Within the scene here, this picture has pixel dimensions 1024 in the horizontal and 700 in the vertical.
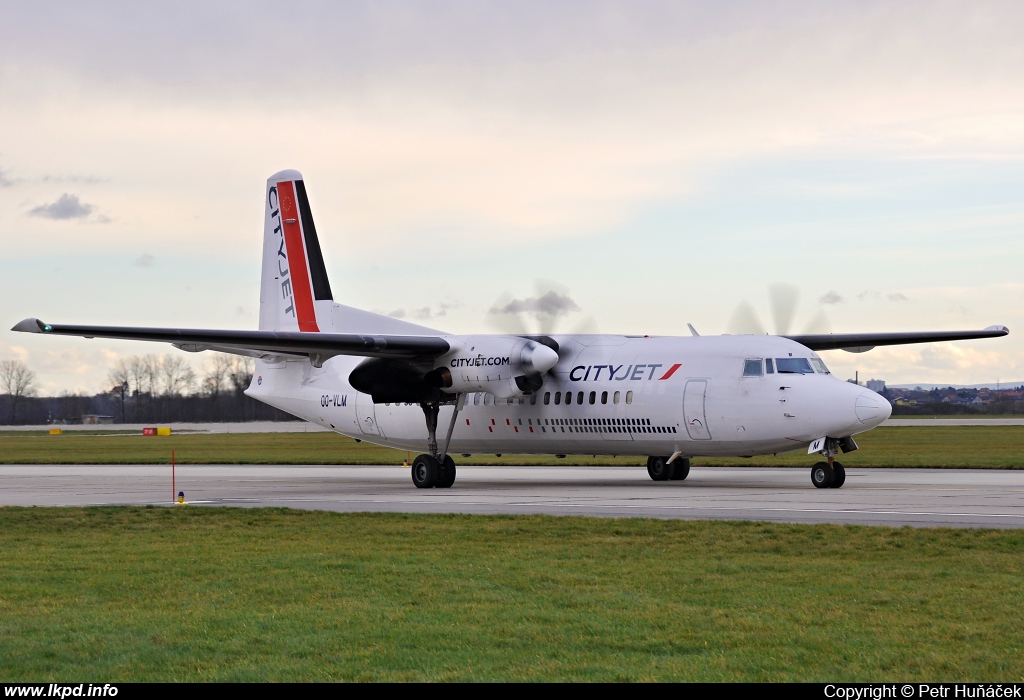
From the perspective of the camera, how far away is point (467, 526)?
16.0m

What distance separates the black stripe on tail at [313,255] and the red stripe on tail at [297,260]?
0.47ft

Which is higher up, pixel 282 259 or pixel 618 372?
pixel 282 259

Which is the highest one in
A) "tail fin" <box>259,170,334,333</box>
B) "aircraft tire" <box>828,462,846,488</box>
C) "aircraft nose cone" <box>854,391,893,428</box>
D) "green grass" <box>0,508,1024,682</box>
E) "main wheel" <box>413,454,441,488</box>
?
"tail fin" <box>259,170,334,333</box>

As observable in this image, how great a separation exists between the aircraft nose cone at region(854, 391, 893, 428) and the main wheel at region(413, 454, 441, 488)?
32.6 feet

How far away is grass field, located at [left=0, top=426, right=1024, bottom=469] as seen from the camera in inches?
1383

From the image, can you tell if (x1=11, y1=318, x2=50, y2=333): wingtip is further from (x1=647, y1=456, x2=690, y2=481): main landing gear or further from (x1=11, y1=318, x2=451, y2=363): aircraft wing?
(x1=647, y1=456, x2=690, y2=481): main landing gear

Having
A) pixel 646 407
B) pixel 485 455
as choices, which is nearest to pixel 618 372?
pixel 646 407

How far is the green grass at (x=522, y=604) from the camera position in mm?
7277

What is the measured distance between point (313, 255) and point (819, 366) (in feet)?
48.8

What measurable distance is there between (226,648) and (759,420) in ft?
54.8

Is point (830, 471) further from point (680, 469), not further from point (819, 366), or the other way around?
point (680, 469)

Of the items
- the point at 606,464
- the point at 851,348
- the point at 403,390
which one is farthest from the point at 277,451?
the point at 851,348

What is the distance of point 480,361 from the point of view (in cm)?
2552

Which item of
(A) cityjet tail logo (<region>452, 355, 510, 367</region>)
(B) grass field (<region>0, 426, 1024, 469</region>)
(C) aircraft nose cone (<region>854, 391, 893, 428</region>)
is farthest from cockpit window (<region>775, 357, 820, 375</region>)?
(B) grass field (<region>0, 426, 1024, 469</region>)
